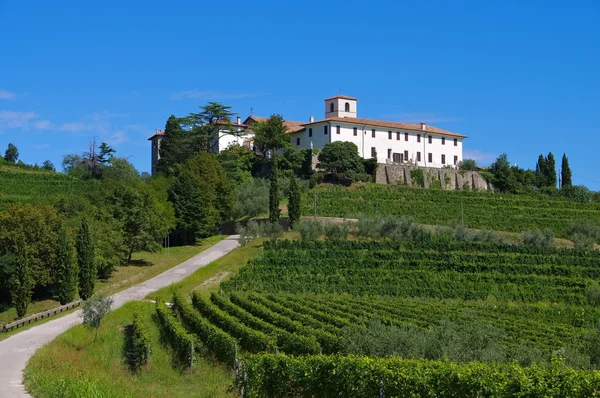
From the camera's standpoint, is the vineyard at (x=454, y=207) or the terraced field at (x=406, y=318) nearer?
the terraced field at (x=406, y=318)

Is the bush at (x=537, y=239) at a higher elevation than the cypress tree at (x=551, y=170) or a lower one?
lower

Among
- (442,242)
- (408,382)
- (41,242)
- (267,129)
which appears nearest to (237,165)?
(267,129)

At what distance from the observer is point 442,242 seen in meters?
56.7

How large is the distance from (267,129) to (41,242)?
38.3 m

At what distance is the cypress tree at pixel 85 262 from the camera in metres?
42.0

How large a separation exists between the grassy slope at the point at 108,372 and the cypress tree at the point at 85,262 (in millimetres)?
7331

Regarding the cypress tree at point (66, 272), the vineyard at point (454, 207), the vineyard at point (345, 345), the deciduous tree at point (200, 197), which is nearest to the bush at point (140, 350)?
the vineyard at point (345, 345)

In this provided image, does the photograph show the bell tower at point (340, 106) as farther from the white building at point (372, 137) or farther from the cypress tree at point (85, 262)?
the cypress tree at point (85, 262)

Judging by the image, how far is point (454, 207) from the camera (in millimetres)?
71688

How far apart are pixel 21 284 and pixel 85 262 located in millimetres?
4347

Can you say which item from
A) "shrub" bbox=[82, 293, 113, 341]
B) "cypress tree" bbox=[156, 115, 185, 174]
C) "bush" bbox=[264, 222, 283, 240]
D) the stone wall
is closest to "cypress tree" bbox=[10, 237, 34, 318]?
"shrub" bbox=[82, 293, 113, 341]

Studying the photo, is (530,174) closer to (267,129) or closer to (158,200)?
(267,129)

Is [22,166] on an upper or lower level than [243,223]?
upper

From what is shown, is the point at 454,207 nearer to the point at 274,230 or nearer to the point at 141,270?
the point at 274,230
